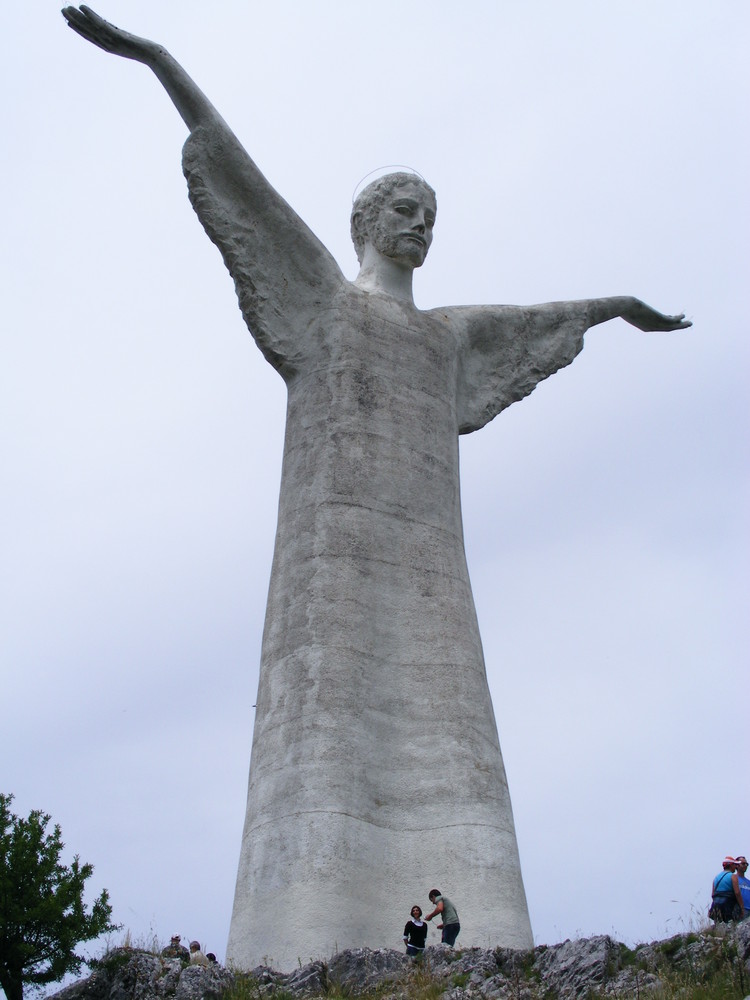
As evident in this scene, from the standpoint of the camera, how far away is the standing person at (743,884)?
9.49 meters

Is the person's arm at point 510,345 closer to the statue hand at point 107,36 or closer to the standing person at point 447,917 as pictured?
the statue hand at point 107,36

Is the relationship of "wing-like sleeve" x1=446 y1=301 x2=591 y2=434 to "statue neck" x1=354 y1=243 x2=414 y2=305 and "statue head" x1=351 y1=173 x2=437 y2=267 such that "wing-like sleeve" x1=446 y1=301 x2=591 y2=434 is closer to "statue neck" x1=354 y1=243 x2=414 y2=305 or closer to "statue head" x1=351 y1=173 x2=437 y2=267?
"statue neck" x1=354 y1=243 x2=414 y2=305

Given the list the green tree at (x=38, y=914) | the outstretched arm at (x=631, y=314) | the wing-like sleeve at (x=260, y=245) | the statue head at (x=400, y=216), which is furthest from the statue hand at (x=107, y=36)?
the green tree at (x=38, y=914)

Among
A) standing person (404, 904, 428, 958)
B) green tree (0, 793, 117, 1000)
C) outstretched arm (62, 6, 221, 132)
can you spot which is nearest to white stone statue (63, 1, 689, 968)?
outstretched arm (62, 6, 221, 132)

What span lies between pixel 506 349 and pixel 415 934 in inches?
239

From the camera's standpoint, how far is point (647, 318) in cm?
1460

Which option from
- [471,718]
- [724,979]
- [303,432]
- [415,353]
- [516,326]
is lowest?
[724,979]

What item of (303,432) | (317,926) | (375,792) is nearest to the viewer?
A: (317,926)

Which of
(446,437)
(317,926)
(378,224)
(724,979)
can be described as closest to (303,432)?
(446,437)

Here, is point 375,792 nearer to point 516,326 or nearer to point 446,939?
point 446,939

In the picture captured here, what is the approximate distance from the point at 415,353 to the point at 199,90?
278cm

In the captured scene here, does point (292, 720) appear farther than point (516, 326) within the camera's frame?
No

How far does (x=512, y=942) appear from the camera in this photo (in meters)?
9.57

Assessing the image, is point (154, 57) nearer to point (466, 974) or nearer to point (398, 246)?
point (398, 246)
